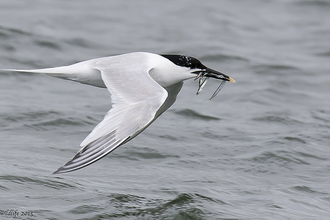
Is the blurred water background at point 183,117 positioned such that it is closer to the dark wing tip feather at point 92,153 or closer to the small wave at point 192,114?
the small wave at point 192,114

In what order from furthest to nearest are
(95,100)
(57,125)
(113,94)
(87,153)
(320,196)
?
(95,100)
(57,125)
(320,196)
(113,94)
(87,153)

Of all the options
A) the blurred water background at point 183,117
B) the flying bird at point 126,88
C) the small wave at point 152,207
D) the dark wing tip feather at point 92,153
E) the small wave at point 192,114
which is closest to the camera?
the dark wing tip feather at point 92,153

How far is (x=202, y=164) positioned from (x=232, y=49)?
596 centimetres

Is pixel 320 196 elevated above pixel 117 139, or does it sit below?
below

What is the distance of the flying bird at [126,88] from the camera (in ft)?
15.3

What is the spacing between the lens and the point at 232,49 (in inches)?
494

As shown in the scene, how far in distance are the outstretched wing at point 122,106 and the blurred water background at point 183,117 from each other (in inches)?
31.9

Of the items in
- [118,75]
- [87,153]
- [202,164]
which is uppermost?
[118,75]

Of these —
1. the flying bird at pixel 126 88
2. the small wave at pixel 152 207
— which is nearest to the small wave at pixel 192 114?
the flying bird at pixel 126 88

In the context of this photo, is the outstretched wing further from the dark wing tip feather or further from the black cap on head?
the black cap on head

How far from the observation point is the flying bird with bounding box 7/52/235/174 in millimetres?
4672

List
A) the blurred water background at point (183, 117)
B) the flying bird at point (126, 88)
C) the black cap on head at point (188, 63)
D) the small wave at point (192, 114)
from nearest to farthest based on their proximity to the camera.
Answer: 1. the flying bird at point (126, 88)
2. the blurred water background at point (183, 117)
3. the black cap on head at point (188, 63)
4. the small wave at point (192, 114)

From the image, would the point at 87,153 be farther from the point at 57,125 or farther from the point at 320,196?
the point at 57,125

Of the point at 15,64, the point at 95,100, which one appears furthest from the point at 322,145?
the point at 15,64
